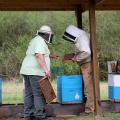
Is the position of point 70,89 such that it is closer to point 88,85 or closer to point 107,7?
point 88,85

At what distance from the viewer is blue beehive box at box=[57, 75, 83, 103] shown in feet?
28.8

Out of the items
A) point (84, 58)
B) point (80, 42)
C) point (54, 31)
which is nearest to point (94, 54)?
point (84, 58)

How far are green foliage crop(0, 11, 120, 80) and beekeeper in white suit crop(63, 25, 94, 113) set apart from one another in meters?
11.2

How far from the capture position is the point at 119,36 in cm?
2817

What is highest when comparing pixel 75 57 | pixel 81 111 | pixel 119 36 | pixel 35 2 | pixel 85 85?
pixel 119 36

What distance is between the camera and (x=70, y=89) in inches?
347

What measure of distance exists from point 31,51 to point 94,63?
1.43m

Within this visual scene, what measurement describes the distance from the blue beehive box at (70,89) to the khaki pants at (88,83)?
12cm

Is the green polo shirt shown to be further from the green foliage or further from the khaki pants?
the green foliage

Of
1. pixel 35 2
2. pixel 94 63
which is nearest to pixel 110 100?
pixel 94 63

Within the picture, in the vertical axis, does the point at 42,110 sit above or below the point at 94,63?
below

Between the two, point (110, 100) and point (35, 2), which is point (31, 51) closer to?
point (35, 2)

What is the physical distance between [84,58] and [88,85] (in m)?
0.57

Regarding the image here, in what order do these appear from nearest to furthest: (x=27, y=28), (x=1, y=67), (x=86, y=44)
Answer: (x=86, y=44)
(x=1, y=67)
(x=27, y=28)
